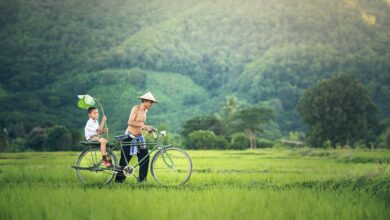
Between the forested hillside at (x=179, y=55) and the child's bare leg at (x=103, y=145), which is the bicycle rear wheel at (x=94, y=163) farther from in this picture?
the forested hillside at (x=179, y=55)

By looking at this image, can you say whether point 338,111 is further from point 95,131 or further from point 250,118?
point 95,131

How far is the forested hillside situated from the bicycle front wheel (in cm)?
5203

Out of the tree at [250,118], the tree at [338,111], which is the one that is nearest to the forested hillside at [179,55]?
the tree at [250,118]

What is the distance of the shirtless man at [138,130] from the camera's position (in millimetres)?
9789

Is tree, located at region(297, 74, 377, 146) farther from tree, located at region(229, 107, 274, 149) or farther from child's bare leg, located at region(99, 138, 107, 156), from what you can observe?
child's bare leg, located at region(99, 138, 107, 156)

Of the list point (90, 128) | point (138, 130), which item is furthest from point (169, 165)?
point (90, 128)

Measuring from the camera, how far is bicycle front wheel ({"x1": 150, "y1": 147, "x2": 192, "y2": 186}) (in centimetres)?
938

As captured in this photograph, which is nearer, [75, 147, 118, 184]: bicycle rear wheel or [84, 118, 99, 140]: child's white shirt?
[84, 118, 99, 140]: child's white shirt

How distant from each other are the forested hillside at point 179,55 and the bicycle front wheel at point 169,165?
52033 millimetres

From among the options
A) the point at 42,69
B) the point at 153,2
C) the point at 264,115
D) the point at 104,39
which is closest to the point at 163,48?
the point at 104,39

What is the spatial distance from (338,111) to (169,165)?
1566 inches

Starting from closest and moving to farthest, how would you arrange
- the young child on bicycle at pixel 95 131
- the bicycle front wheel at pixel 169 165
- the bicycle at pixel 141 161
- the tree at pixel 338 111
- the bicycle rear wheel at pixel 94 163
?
the bicycle front wheel at pixel 169 165 < the bicycle at pixel 141 161 < the young child on bicycle at pixel 95 131 < the bicycle rear wheel at pixel 94 163 < the tree at pixel 338 111

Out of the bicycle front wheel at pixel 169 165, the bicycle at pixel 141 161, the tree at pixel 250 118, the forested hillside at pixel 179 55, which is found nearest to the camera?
the bicycle front wheel at pixel 169 165

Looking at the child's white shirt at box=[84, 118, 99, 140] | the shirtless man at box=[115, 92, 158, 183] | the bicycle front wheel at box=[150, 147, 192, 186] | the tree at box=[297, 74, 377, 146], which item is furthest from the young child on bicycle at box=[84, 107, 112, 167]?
the tree at box=[297, 74, 377, 146]
